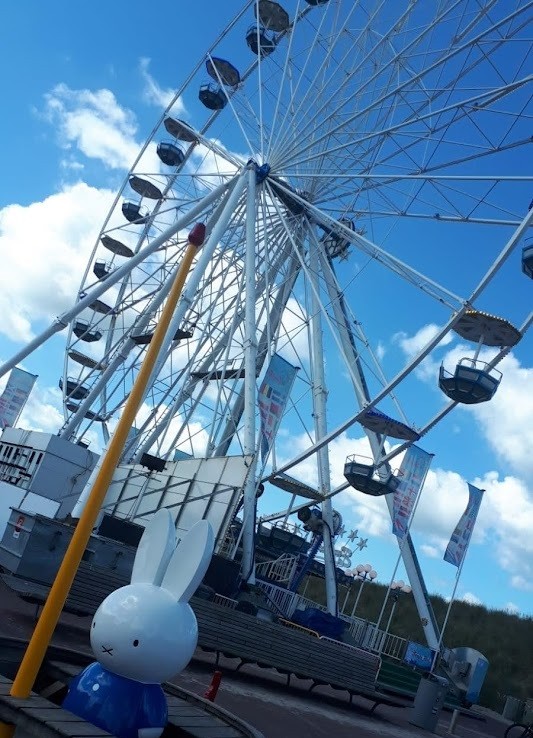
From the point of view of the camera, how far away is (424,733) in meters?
13.6

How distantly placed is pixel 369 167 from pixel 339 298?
3850 millimetres

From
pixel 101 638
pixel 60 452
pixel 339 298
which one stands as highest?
pixel 339 298

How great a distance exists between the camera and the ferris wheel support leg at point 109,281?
17938 millimetres

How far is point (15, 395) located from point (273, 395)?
26.3m

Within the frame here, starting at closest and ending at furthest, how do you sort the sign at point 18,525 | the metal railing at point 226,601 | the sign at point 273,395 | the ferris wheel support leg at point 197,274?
the sign at point 18,525 < the metal railing at point 226,601 < the ferris wheel support leg at point 197,274 < the sign at point 273,395

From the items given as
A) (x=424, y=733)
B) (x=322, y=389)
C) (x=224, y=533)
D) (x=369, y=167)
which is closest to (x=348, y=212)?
(x=369, y=167)

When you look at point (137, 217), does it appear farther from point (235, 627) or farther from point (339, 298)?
point (235, 627)

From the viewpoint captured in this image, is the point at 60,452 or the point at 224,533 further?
the point at 60,452

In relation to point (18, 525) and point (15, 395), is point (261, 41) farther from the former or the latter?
point (15, 395)

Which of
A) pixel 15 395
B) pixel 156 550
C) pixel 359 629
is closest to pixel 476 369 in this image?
pixel 359 629

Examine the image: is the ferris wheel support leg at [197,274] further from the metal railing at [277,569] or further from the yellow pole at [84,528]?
the yellow pole at [84,528]

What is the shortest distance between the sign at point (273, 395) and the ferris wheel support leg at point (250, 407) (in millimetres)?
483

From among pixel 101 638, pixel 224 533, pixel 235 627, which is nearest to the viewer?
pixel 101 638

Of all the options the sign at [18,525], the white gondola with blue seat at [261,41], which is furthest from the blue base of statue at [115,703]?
the white gondola with blue seat at [261,41]
